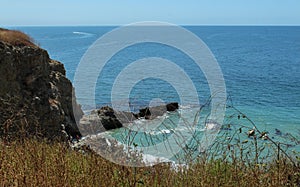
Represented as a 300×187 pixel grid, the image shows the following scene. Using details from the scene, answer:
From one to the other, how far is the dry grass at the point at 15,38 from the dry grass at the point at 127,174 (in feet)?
59.5

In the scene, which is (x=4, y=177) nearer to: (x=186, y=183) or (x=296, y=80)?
(x=186, y=183)

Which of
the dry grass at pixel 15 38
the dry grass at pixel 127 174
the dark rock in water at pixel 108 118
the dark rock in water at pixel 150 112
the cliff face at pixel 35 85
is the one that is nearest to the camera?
the dry grass at pixel 127 174

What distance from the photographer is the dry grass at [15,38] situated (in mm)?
20936

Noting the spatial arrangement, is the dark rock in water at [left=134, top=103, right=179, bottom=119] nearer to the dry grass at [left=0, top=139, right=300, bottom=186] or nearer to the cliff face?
the dry grass at [left=0, top=139, right=300, bottom=186]

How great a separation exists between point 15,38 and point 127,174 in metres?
19.7

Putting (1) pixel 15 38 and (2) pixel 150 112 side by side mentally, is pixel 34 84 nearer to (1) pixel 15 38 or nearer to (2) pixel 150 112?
(1) pixel 15 38

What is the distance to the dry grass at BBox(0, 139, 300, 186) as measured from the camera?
347 centimetres

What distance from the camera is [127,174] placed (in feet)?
12.4

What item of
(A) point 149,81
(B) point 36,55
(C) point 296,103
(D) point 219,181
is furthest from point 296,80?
(D) point 219,181

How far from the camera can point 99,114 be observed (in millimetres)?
30047

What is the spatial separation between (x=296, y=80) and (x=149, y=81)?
72.2 feet

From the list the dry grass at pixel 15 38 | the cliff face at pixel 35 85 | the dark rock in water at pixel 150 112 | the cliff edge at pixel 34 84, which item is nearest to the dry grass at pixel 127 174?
the dark rock in water at pixel 150 112

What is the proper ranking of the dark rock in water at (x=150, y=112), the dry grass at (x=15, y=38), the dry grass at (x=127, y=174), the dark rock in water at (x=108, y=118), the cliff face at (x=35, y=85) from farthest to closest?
the dark rock in water at (x=108, y=118)
the dry grass at (x=15, y=38)
the cliff face at (x=35, y=85)
the dark rock in water at (x=150, y=112)
the dry grass at (x=127, y=174)

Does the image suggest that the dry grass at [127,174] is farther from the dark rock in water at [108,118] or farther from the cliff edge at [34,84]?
the dark rock in water at [108,118]
